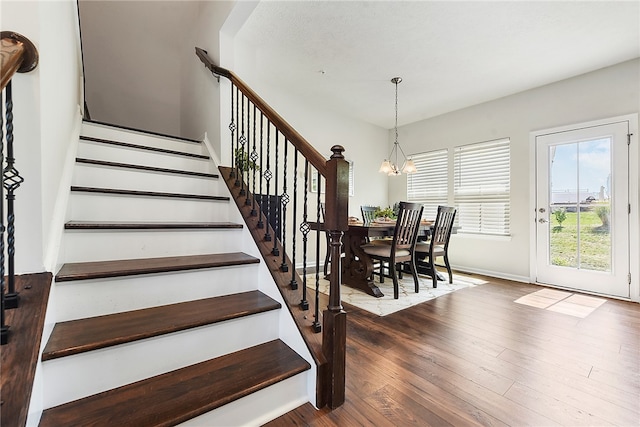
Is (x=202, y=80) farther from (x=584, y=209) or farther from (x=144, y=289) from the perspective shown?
(x=584, y=209)

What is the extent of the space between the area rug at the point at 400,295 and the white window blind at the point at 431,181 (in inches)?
57.5

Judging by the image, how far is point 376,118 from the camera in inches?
199

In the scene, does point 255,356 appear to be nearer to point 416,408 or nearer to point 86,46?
point 416,408

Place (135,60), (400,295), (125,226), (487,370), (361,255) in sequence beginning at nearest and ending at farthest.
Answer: (125,226) < (487,370) < (400,295) < (361,255) < (135,60)

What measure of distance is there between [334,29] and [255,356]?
2.87 metres

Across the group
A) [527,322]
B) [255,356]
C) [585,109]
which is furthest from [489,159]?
[255,356]

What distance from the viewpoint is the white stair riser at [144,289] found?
1198 millimetres

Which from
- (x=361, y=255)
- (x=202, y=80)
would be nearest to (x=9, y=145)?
(x=202, y=80)

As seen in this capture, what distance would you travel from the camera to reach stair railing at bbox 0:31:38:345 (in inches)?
29.9

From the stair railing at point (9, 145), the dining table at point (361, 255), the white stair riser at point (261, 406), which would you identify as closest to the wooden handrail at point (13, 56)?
the stair railing at point (9, 145)

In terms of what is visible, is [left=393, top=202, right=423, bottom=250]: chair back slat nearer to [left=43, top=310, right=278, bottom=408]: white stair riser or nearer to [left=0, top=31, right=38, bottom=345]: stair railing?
[left=43, top=310, right=278, bottom=408]: white stair riser

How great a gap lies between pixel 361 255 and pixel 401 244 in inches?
18.2

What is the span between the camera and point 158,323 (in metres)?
1.21

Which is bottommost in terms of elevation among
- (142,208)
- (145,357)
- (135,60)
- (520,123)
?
(145,357)
